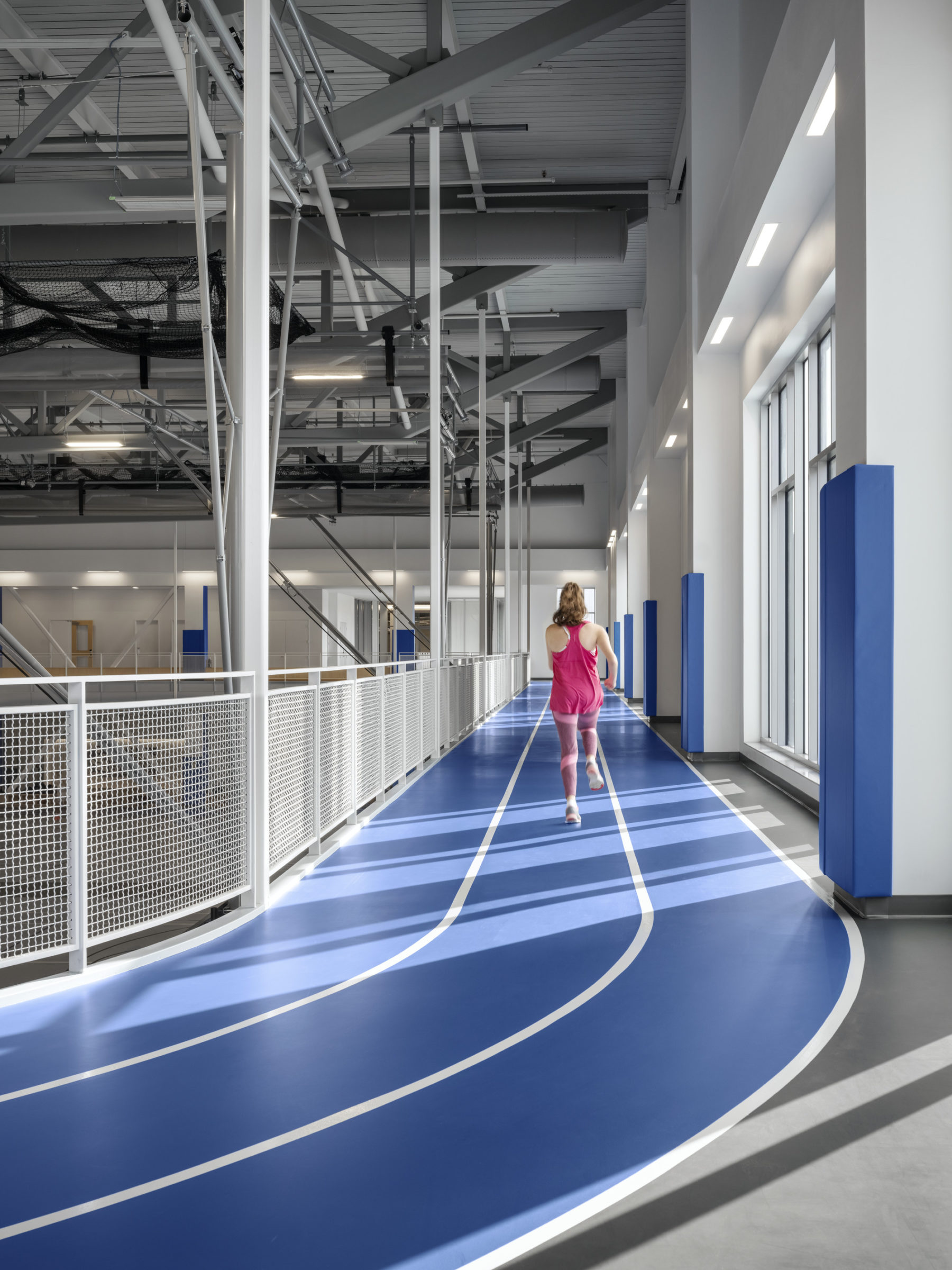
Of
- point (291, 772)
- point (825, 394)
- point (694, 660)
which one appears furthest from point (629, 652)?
point (291, 772)

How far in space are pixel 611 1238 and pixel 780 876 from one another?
4.23 metres

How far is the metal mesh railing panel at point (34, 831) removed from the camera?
13.9ft

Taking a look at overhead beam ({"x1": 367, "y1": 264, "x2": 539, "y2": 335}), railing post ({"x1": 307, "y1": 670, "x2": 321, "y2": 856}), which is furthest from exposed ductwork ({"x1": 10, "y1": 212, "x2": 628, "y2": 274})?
railing post ({"x1": 307, "y1": 670, "x2": 321, "y2": 856})

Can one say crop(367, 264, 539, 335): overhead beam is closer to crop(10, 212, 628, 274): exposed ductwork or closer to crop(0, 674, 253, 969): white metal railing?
crop(10, 212, 628, 274): exposed ductwork

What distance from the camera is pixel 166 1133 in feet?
9.87

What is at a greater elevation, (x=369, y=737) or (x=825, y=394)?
(x=825, y=394)

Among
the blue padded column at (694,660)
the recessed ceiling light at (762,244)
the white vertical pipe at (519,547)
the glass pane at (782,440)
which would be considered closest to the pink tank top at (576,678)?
the recessed ceiling light at (762,244)

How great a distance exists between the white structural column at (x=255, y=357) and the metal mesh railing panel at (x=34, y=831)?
59.9 inches

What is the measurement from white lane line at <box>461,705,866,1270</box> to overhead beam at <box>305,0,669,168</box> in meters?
9.62

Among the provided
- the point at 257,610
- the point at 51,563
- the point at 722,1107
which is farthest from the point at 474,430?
the point at 722,1107

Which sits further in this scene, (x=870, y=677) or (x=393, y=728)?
(x=393, y=728)

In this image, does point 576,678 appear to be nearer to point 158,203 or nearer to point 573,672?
point 573,672

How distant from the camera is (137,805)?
494 centimetres

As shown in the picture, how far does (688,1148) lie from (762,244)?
27.7 ft
